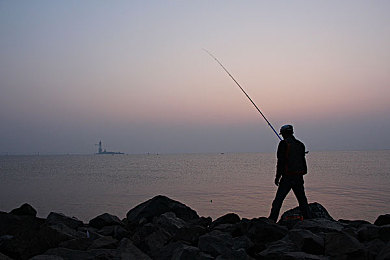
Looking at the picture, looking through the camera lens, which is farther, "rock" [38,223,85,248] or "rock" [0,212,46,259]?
"rock" [38,223,85,248]

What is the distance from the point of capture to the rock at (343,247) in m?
A: 4.32

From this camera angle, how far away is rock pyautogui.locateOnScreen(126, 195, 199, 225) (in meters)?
8.59

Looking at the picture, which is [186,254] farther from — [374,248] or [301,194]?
[301,194]

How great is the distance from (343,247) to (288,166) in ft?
8.43

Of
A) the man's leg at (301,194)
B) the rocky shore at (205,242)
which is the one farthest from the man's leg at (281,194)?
the rocky shore at (205,242)

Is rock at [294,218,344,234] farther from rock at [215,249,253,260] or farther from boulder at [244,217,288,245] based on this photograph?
rock at [215,249,253,260]

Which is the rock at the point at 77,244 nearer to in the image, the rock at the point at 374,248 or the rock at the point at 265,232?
the rock at the point at 265,232

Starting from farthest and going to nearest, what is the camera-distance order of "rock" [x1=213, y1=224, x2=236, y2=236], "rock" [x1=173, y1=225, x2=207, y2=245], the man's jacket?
1. the man's jacket
2. "rock" [x1=213, y1=224, x2=236, y2=236]
3. "rock" [x1=173, y1=225, x2=207, y2=245]

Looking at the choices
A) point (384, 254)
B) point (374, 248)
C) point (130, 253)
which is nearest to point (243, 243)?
point (130, 253)

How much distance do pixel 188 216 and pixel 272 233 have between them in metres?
3.69

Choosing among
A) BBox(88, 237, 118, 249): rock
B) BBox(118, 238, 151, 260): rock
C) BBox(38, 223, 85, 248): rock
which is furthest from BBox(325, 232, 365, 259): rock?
BBox(38, 223, 85, 248): rock

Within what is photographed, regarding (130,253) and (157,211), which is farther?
(157,211)

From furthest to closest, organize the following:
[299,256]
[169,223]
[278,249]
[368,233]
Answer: [169,223] → [368,233] → [278,249] → [299,256]

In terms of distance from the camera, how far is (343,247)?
14.5 feet
